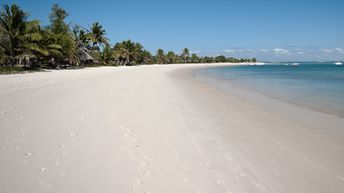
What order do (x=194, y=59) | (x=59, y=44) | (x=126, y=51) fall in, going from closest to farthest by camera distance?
1. (x=59, y=44)
2. (x=126, y=51)
3. (x=194, y=59)

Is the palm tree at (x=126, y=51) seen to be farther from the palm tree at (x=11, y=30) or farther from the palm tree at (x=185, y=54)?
the palm tree at (x=185, y=54)

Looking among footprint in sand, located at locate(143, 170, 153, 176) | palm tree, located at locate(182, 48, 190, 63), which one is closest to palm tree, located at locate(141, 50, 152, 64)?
palm tree, located at locate(182, 48, 190, 63)

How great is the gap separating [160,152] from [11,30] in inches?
1130

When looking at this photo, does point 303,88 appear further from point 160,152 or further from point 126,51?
point 126,51

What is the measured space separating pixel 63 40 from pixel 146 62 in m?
64.6

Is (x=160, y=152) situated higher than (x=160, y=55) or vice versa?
(x=160, y=55)

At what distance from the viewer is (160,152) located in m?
4.75

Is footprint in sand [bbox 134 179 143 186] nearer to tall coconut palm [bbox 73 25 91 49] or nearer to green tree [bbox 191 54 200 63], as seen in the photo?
tall coconut palm [bbox 73 25 91 49]

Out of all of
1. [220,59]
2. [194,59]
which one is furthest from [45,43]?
[220,59]

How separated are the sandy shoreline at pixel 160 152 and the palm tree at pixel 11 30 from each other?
22.8 m

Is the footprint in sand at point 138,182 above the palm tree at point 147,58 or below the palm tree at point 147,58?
below

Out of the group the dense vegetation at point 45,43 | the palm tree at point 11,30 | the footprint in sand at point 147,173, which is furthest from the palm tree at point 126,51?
the footprint in sand at point 147,173

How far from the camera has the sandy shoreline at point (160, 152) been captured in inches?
143

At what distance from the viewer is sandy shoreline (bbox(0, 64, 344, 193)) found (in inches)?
143
